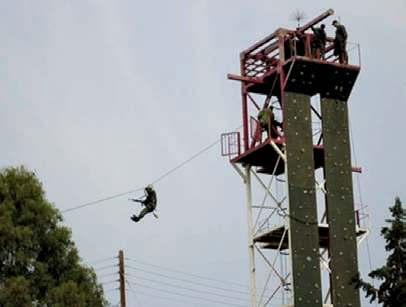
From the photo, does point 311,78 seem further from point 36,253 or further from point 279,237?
point 36,253

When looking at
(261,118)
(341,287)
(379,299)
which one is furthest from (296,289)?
(379,299)

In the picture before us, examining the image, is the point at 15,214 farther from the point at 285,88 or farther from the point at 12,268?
the point at 285,88

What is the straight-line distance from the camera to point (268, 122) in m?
51.0

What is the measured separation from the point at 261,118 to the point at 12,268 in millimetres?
12339

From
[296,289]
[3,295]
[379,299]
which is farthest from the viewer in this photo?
[296,289]

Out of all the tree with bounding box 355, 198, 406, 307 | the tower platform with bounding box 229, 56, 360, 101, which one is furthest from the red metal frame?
the tree with bounding box 355, 198, 406, 307

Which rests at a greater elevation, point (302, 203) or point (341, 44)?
point (341, 44)

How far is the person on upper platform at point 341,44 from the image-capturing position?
5191 centimetres

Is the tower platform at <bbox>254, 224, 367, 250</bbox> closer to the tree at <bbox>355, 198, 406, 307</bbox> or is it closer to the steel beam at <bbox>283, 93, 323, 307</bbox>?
the steel beam at <bbox>283, 93, 323, 307</bbox>

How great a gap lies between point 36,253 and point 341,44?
15.5 m

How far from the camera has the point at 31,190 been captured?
46.6 m

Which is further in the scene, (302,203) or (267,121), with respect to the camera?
(267,121)

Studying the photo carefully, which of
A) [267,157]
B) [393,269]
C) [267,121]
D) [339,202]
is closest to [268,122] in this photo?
[267,121]

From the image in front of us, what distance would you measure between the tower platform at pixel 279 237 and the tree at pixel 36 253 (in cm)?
765
